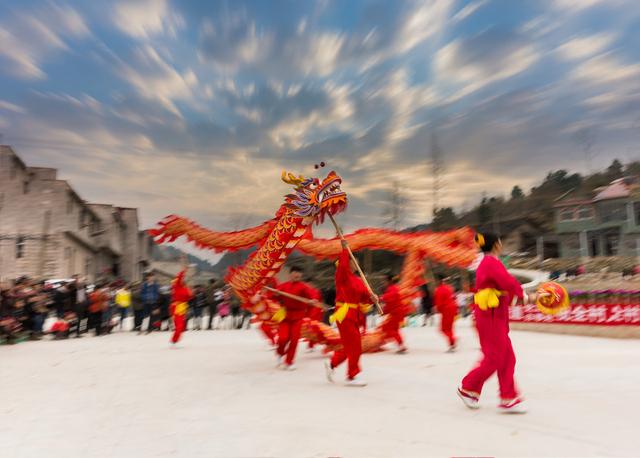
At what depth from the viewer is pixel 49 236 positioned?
2020cm

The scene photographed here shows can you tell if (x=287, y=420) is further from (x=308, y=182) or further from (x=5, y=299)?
(x=5, y=299)

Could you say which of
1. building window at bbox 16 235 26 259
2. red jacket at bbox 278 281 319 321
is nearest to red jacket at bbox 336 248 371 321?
red jacket at bbox 278 281 319 321

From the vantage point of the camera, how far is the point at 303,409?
13.8 feet

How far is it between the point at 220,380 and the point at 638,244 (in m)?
25.1

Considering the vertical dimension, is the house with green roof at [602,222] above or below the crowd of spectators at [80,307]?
above

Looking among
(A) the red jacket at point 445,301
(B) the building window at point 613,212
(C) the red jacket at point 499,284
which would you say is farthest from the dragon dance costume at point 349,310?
(B) the building window at point 613,212

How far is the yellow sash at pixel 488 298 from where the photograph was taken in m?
4.03

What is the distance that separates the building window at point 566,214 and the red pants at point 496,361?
27.8 m

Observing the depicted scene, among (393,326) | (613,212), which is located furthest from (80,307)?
(613,212)

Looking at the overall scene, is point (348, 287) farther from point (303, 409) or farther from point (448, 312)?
point (448, 312)

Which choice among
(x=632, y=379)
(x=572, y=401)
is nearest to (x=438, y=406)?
(x=572, y=401)

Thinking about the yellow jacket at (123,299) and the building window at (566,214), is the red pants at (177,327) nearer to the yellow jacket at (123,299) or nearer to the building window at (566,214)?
the yellow jacket at (123,299)

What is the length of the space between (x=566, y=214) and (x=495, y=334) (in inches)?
1113

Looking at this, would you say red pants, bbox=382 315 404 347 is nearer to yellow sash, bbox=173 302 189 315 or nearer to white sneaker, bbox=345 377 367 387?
white sneaker, bbox=345 377 367 387
